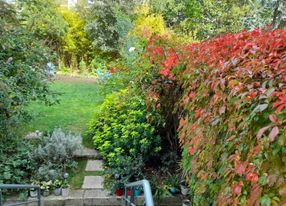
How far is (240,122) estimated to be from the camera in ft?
4.82

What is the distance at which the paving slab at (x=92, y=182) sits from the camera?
3.94 metres

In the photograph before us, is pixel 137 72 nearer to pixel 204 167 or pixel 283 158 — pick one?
pixel 204 167

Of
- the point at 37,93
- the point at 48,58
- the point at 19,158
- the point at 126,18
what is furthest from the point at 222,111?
the point at 126,18

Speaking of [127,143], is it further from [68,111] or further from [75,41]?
[75,41]

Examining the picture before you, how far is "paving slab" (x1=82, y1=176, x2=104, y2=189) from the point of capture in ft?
12.9

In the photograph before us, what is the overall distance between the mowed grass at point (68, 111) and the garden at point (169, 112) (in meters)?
0.03

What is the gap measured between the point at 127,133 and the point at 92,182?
2.49ft

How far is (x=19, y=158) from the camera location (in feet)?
13.4

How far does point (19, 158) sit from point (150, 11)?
8.04 metres

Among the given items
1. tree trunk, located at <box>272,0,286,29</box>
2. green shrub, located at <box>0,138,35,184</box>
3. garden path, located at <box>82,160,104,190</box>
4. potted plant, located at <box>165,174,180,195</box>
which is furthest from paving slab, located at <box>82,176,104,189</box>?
tree trunk, located at <box>272,0,286,29</box>

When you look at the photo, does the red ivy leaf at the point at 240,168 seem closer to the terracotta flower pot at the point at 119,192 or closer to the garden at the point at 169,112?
the garden at the point at 169,112

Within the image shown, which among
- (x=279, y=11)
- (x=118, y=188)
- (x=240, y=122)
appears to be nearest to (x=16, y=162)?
(x=118, y=188)

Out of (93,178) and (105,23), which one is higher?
(105,23)

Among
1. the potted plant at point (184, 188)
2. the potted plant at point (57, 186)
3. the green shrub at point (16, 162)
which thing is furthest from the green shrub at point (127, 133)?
the green shrub at point (16, 162)
